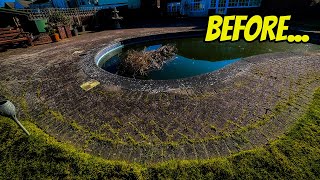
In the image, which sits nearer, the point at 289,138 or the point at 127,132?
the point at 289,138

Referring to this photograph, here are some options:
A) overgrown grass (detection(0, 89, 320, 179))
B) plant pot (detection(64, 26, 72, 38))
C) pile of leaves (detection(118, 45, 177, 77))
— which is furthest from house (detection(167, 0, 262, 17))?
overgrown grass (detection(0, 89, 320, 179))

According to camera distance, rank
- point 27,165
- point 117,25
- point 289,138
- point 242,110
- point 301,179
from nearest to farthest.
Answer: point 301,179
point 27,165
point 289,138
point 242,110
point 117,25

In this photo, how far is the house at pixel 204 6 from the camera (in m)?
15.6

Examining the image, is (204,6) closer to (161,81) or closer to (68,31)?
(68,31)

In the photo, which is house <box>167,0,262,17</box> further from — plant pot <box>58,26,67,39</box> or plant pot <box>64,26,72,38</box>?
plant pot <box>58,26,67,39</box>

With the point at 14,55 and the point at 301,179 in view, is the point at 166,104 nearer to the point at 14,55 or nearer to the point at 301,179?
the point at 301,179

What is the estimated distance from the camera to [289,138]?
9.44 feet

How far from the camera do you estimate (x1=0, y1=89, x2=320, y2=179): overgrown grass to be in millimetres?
2406

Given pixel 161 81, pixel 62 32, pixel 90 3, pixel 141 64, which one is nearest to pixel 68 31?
pixel 62 32

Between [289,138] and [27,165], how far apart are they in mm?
4338

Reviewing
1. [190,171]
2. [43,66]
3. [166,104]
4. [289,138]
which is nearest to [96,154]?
[190,171]

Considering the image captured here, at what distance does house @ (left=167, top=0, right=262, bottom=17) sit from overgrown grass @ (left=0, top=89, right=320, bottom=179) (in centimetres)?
1600

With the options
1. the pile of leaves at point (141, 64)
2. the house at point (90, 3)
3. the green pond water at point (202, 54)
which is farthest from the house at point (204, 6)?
the pile of leaves at point (141, 64)

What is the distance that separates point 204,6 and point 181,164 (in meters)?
17.4
